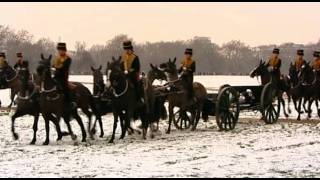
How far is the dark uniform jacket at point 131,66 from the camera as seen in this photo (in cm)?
1548

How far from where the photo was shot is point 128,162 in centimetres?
1131

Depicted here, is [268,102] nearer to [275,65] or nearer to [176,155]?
[275,65]

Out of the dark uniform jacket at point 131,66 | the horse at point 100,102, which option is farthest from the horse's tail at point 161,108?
the dark uniform jacket at point 131,66

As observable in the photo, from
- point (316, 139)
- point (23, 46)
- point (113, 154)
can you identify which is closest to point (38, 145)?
point (113, 154)

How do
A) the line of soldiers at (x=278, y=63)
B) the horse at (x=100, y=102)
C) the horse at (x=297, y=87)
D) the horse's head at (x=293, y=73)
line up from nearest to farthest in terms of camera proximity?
the horse at (x=100, y=102) → the line of soldiers at (x=278, y=63) → the horse at (x=297, y=87) → the horse's head at (x=293, y=73)

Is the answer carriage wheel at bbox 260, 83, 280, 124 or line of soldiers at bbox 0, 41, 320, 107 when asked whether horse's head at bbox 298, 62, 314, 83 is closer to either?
carriage wheel at bbox 260, 83, 280, 124

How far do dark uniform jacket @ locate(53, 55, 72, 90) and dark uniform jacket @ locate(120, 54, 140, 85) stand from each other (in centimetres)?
159

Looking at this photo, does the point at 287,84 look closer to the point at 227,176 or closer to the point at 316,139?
the point at 316,139

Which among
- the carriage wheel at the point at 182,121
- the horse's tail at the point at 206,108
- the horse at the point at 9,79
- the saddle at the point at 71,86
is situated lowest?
the carriage wheel at the point at 182,121

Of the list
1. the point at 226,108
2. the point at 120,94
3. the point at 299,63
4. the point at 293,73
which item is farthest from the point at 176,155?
the point at 293,73

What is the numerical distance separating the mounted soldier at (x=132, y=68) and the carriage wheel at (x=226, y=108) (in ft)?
9.78

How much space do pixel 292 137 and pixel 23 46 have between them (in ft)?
312

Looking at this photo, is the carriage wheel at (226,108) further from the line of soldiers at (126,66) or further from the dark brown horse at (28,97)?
the dark brown horse at (28,97)

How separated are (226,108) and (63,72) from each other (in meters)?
5.57
